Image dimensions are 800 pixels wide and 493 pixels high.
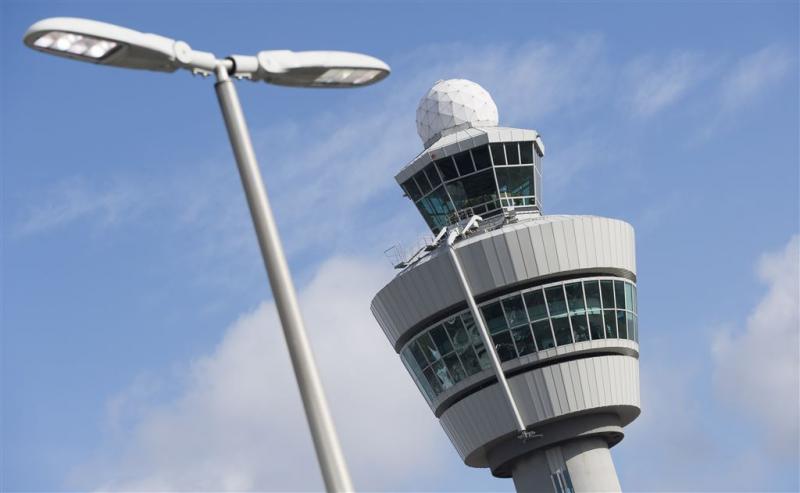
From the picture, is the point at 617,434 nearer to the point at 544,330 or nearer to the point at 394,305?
the point at 544,330

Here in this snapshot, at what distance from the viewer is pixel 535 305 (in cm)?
5628

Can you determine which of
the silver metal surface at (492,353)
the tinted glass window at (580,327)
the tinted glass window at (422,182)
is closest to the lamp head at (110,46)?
the silver metal surface at (492,353)

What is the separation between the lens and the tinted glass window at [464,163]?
60969mm

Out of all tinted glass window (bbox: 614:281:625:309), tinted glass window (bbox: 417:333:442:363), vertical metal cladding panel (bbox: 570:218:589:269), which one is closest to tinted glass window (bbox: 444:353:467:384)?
tinted glass window (bbox: 417:333:442:363)

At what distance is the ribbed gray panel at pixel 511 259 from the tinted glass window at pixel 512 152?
4.04 m

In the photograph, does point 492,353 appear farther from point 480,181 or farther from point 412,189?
point 412,189

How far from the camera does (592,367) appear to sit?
56.8m

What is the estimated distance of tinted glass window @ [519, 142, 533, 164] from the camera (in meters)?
62.0

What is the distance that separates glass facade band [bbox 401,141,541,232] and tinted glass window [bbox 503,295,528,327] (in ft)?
20.6

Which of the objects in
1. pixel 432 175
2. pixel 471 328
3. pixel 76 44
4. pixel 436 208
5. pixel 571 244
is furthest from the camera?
pixel 436 208

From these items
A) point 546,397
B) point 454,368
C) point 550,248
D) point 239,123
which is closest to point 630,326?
point 546,397

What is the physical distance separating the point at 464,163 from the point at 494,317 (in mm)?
8869

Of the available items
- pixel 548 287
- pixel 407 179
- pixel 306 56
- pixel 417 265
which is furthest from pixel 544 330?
pixel 306 56

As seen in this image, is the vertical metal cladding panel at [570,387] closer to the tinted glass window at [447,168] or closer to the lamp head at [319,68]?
the tinted glass window at [447,168]
